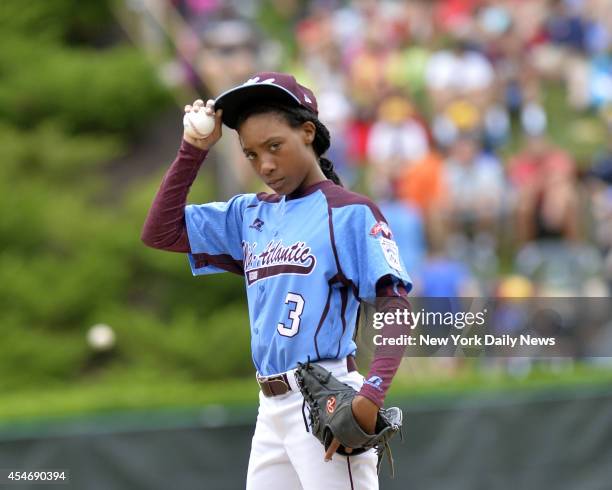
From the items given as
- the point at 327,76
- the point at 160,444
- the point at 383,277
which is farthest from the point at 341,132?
the point at 383,277

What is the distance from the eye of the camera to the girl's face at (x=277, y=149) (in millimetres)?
3670

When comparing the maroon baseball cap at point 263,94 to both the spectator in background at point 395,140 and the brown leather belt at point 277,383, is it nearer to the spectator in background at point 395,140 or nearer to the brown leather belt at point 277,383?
the brown leather belt at point 277,383

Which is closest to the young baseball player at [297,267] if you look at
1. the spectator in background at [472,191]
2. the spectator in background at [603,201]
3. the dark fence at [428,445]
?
the dark fence at [428,445]

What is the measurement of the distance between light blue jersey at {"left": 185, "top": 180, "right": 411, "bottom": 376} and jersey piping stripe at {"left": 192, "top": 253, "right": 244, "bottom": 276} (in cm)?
21

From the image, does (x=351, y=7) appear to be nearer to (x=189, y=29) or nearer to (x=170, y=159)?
(x=189, y=29)

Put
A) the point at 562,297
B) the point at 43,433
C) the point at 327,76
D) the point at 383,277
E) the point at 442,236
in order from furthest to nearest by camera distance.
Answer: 1. the point at 327,76
2. the point at 442,236
3. the point at 562,297
4. the point at 43,433
5. the point at 383,277

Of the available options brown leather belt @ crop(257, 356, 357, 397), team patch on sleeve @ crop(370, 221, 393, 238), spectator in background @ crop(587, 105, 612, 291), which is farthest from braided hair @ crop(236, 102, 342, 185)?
spectator in background @ crop(587, 105, 612, 291)

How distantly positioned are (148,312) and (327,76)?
329 centimetres

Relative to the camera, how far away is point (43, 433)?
20.7 feet

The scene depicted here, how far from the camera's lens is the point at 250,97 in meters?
3.71

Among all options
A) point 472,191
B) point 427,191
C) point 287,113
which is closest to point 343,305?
point 287,113

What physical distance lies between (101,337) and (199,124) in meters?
6.50

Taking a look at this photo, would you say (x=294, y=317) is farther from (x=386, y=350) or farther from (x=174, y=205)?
(x=174, y=205)

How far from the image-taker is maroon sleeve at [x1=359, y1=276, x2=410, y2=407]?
11.2 ft
